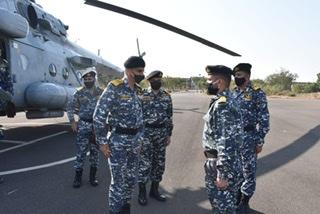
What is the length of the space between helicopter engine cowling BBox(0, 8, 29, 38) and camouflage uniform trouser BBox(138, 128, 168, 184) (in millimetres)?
4786

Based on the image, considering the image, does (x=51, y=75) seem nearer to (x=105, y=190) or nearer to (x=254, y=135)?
(x=105, y=190)

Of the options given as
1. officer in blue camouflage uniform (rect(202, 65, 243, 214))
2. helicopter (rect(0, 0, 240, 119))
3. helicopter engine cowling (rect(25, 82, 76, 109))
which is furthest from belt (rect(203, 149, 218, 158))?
helicopter engine cowling (rect(25, 82, 76, 109))

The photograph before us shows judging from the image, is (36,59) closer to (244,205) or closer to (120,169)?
(120,169)

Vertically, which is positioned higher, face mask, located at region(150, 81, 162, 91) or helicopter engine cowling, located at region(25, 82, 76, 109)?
face mask, located at region(150, 81, 162, 91)

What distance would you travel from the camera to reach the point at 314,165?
860cm

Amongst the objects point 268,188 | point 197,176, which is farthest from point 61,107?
point 268,188

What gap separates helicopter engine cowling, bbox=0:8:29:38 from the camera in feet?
28.7

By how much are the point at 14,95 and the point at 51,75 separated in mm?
2299

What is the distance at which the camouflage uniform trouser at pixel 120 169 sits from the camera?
455 cm

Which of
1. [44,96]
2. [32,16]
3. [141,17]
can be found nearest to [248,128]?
[141,17]

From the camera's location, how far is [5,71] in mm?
9672

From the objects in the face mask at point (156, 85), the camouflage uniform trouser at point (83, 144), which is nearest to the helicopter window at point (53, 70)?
the camouflage uniform trouser at point (83, 144)

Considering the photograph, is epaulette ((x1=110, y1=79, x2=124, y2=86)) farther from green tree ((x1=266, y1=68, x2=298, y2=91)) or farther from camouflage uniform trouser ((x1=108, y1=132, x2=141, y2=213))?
green tree ((x1=266, y1=68, x2=298, y2=91))

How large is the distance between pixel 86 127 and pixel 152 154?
128 centimetres
